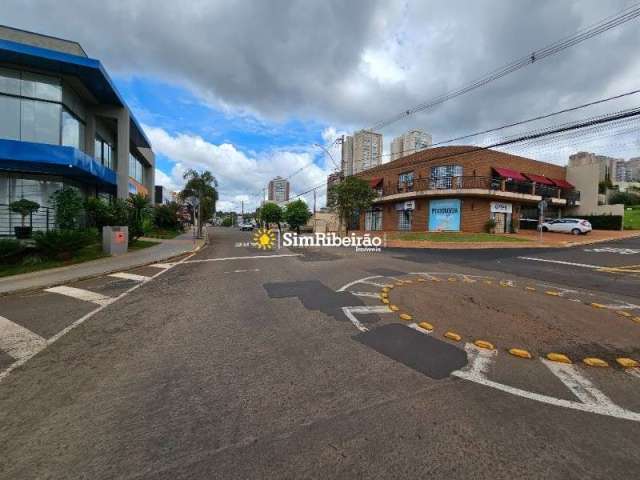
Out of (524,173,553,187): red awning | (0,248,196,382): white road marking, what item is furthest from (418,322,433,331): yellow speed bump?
(524,173,553,187): red awning

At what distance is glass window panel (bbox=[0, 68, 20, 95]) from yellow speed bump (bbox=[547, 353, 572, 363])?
2263 centimetres

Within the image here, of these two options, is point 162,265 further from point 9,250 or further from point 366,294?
point 366,294

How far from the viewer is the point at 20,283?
325 inches

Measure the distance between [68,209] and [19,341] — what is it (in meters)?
10.9

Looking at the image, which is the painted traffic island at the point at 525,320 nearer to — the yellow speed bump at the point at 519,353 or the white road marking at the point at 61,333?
the yellow speed bump at the point at 519,353

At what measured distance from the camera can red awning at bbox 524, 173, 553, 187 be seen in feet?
99.1

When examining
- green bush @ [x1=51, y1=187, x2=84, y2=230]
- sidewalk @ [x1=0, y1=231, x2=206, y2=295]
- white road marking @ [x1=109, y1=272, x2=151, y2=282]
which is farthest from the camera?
green bush @ [x1=51, y1=187, x2=84, y2=230]

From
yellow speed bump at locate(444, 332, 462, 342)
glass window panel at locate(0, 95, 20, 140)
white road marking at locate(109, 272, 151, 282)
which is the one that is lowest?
white road marking at locate(109, 272, 151, 282)

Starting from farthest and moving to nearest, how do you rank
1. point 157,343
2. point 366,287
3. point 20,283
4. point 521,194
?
1. point 521,194
2. point 20,283
3. point 366,287
4. point 157,343

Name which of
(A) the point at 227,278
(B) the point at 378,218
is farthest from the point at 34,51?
(B) the point at 378,218

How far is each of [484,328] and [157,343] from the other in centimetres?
508

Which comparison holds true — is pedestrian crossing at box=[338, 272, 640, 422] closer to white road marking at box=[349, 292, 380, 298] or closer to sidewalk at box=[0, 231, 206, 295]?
white road marking at box=[349, 292, 380, 298]

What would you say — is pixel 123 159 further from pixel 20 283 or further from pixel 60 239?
pixel 20 283

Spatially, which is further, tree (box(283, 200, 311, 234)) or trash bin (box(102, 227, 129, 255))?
tree (box(283, 200, 311, 234))
